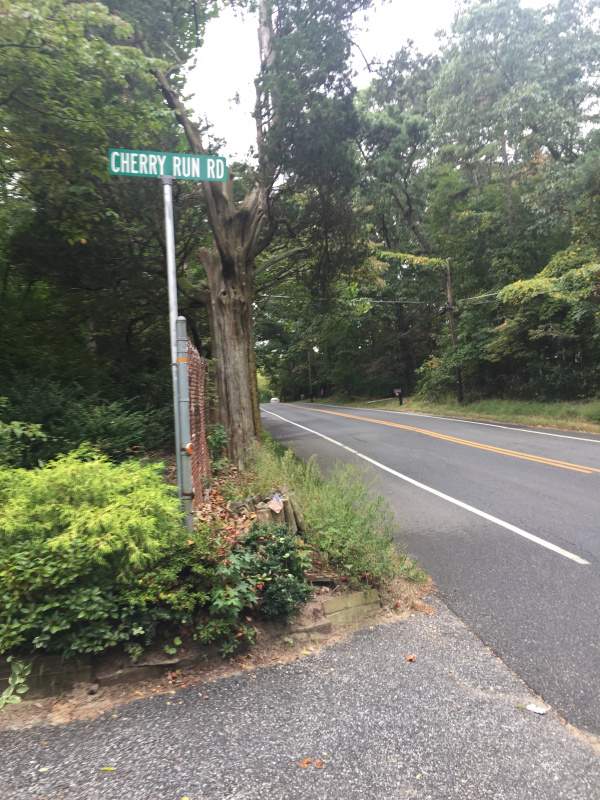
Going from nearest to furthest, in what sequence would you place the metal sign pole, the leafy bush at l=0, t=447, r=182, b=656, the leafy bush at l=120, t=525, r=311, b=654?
the leafy bush at l=0, t=447, r=182, b=656
the leafy bush at l=120, t=525, r=311, b=654
the metal sign pole

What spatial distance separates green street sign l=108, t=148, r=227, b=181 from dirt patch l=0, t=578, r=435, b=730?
10.9 ft

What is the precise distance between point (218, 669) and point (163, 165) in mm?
3574

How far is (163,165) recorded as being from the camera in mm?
3891

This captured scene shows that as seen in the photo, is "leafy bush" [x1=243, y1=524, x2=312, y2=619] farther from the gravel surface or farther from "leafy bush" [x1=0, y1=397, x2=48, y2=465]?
"leafy bush" [x1=0, y1=397, x2=48, y2=465]

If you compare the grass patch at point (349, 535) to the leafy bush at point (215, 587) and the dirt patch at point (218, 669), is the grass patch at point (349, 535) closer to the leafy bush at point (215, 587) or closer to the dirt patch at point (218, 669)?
the dirt patch at point (218, 669)

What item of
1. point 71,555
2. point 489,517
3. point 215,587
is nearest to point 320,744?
point 215,587

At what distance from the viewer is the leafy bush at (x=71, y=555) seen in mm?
2945

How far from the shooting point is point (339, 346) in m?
48.3

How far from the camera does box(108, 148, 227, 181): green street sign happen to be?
381cm

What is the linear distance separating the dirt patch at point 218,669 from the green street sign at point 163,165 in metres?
3.34

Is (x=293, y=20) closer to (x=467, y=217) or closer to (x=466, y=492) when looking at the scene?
(x=466, y=492)

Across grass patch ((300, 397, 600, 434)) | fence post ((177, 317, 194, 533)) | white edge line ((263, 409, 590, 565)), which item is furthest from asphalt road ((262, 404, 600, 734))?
grass patch ((300, 397, 600, 434))

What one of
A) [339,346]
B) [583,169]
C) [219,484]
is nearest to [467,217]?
[583,169]

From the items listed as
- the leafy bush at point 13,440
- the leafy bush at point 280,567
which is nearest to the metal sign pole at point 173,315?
the leafy bush at point 280,567
